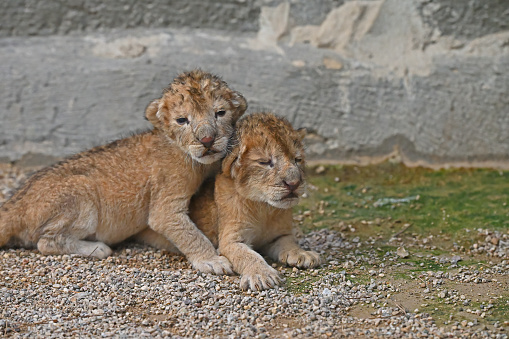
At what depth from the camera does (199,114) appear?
6125mm

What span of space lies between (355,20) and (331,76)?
0.72 metres

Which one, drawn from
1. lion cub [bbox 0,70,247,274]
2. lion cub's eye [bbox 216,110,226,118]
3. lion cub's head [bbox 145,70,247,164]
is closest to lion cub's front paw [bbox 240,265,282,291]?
lion cub [bbox 0,70,247,274]

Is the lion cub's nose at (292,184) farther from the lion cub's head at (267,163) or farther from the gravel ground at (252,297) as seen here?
the gravel ground at (252,297)

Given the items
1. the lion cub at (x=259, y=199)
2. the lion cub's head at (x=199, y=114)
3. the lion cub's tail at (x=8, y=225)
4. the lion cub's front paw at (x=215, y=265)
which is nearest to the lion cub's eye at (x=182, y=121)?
the lion cub's head at (x=199, y=114)

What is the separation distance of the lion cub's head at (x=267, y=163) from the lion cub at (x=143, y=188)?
18cm

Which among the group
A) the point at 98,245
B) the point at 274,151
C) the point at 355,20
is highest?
the point at 355,20

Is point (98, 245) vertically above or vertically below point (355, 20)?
below

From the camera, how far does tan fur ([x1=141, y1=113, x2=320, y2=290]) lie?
5887mm

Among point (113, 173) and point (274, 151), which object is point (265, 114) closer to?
point (274, 151)

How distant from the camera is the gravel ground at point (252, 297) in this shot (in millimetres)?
4918

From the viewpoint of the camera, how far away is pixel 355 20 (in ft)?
28.2

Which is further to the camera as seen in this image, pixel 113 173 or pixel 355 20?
pixel 355 20

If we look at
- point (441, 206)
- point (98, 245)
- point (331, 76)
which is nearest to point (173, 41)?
point (331, 76)

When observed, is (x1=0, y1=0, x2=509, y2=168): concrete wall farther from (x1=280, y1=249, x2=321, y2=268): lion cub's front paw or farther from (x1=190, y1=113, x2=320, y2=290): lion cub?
(x1=280, y1=249, x2=321, y2=268): lion cub's front paw
